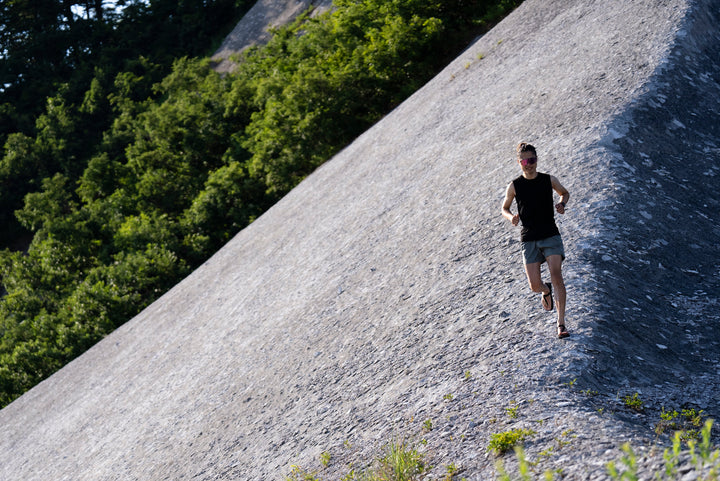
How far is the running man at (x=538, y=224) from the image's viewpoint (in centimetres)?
550

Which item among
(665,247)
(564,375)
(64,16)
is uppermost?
(64,16)

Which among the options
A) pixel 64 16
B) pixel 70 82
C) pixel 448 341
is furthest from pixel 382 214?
pixel 64 16

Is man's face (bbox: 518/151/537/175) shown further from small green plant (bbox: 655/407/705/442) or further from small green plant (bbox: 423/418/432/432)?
small green plant (bbox: 423/418/432/432)

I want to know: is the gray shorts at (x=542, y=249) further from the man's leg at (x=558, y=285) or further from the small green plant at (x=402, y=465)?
the small green plant at (x=402, y=465)

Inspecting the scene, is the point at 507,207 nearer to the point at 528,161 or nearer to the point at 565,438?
the point at 528,161

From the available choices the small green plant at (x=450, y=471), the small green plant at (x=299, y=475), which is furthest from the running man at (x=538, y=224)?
the small green plant at (x=299, y=475)

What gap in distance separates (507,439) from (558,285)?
1.59 metres

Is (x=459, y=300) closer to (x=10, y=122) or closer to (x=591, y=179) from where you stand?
(x=591, y=179)

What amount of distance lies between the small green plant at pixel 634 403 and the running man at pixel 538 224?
0.83 m

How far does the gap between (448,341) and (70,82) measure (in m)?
42.5

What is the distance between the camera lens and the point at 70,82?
42.0 m

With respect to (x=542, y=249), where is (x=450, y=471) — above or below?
below

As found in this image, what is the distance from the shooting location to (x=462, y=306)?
6941 millimetres

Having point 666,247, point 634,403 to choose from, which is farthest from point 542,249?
point 666,247
